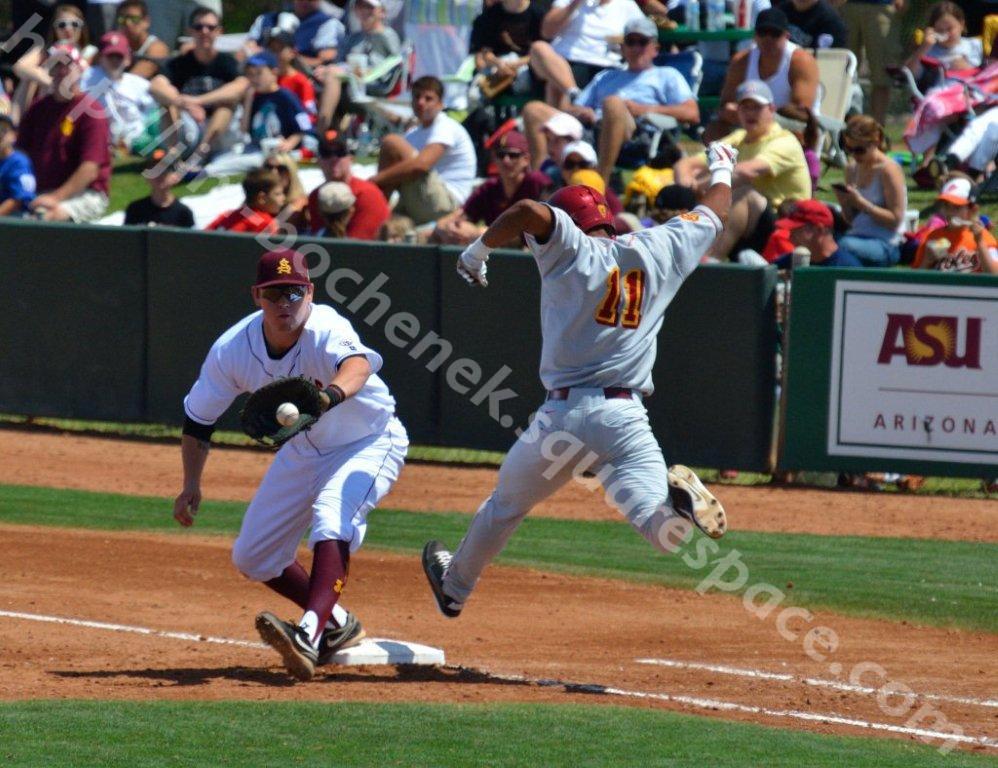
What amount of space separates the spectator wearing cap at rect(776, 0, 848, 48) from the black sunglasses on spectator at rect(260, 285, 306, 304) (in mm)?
10720

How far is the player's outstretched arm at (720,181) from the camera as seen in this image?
23.4 feet

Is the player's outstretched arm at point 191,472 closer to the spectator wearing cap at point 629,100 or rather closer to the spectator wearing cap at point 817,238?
the spectator wearing cap at point 817,238

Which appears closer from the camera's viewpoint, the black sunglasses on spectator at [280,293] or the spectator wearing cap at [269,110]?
the black sunglasses on spectator at [280,293]

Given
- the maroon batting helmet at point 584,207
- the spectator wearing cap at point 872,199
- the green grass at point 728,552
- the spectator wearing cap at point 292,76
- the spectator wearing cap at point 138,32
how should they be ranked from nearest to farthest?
the maroon batting helmet at point 584,207 → the green grass at point 728,552 → the spectator wearing cap at point 872,199 → the spectator wearing cap at point 292,76 → the spectator wearing cap at point 138,32

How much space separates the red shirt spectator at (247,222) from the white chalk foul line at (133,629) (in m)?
6.01

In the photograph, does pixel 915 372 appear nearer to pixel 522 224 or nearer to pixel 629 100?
pixel 629 100

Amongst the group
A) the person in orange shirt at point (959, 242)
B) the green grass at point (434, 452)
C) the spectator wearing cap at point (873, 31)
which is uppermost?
the spectator wearing cap at point (873, 31)

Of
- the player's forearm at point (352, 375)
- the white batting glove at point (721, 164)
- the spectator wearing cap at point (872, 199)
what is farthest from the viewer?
the spectator wearing cap at point (872, 199)

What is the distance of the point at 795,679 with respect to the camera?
709 centimetres

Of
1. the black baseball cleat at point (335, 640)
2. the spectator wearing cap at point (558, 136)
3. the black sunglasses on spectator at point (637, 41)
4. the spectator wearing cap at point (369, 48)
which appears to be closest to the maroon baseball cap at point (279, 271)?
the black baseball cleat at point (335, 640)

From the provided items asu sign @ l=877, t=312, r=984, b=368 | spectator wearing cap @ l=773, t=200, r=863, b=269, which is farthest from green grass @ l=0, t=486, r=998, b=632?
spectator wearing cap @ l=773, t=200, r=863, b=269

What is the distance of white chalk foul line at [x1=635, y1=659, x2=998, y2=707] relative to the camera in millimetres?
6727

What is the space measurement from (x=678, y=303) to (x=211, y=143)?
25.2 ft

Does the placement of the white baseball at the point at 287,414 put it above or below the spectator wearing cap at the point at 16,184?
above
